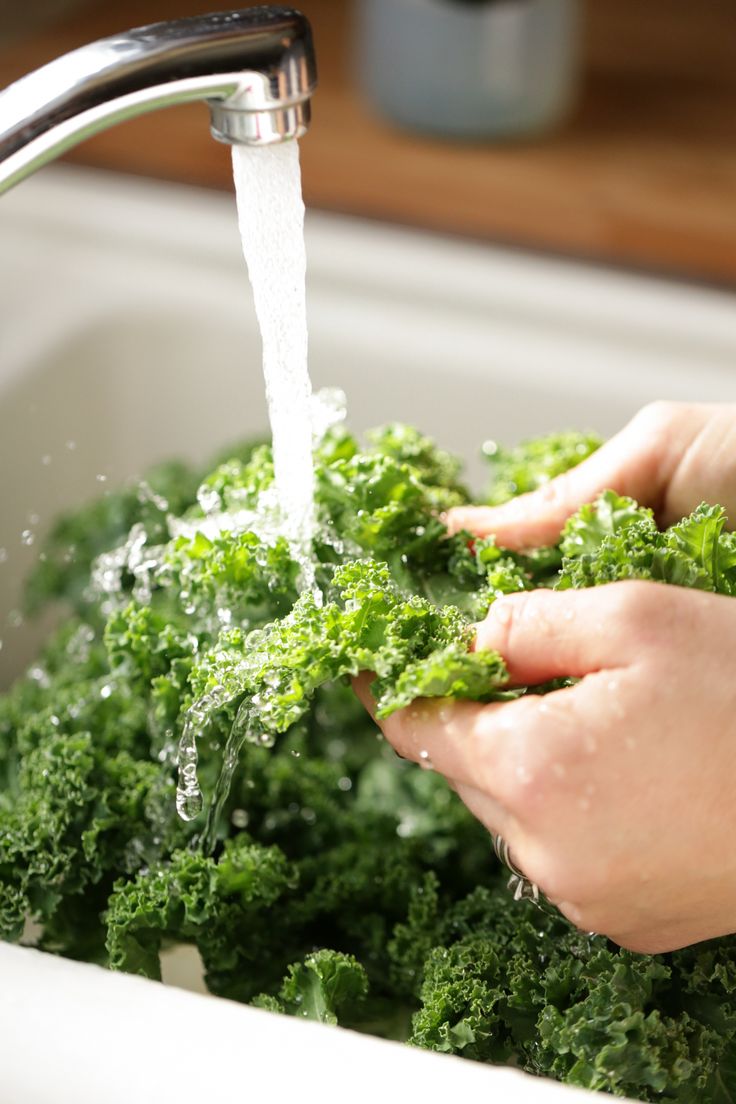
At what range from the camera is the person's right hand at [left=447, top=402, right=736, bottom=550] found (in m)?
0.93

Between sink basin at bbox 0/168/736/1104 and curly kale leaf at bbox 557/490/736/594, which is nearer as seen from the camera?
curly kale leaf at bbox 557/490/736/594

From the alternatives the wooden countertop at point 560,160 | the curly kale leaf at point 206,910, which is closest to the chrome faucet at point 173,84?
the curly kale leaf at point 206,910

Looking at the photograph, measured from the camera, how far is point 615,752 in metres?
0.66

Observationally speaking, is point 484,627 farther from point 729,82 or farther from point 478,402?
point 729,82

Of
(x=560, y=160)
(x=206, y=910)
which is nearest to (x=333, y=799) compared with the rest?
(x=206, y=910)

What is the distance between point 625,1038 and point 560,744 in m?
0.20

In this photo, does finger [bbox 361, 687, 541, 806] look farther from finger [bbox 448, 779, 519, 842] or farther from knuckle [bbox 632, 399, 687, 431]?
knuckle [bbox 632, 399, 687, 431]

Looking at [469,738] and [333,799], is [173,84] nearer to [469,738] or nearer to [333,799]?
[469,738]

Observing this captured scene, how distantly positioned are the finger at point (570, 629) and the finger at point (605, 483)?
21 centimetres

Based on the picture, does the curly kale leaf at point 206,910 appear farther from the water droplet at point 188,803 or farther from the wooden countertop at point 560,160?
the wooden countertop at point 560,160

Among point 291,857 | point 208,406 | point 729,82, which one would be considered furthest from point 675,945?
point 729,82

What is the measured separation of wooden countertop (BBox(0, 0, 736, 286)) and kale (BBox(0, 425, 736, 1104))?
→ 0.74m

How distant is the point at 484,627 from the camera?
2.41 ft

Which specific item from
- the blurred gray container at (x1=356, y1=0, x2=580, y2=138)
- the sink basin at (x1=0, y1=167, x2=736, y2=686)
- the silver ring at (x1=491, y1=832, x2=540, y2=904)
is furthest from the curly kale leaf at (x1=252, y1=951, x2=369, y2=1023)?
the blurred gray container at (x1=356, y1=0, x2=580, y2=138)
